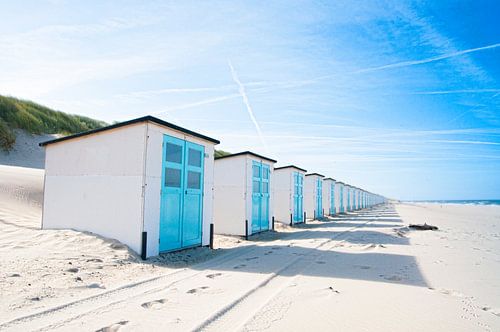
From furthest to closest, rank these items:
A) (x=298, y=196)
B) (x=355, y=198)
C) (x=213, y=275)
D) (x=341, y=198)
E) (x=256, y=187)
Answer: (x=355, y=198) → (x=341, y=198) → (x=298, y=196) → (x=256, y=187) → (x=213, y=275)

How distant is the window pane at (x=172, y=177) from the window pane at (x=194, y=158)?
1.97 ft

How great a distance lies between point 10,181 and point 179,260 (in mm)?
8410

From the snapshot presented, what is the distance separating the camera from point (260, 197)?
14281mm

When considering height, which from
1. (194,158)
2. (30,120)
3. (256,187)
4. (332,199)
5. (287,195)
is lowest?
(332,199)

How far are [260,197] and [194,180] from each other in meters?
5.46

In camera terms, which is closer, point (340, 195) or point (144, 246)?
point (144, 246)

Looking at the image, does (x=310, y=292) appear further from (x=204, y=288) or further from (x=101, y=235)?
A: (x=101, y=235)

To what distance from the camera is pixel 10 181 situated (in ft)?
39.7

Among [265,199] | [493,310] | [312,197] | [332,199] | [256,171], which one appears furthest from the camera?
[332,199]

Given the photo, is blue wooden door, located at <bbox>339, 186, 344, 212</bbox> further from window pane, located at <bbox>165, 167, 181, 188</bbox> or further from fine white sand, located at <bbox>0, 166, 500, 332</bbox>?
window pane, located at <bbox>165, 167, 181, 188</bbox>

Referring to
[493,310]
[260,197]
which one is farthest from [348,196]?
[493,310]

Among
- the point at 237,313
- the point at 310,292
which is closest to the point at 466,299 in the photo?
the point at 310,292

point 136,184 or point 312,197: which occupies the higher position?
point 136,184

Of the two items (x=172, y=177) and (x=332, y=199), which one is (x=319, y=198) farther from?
(x=172, y=177)
